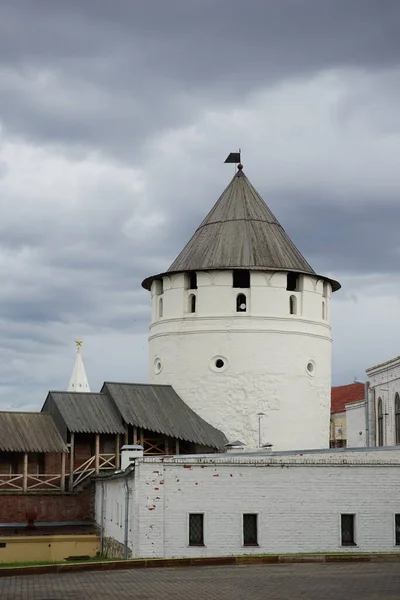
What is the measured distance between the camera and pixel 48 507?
3606 cm

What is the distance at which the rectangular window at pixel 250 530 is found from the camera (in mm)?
27438

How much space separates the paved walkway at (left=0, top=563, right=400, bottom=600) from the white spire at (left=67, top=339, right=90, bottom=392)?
46.6 m

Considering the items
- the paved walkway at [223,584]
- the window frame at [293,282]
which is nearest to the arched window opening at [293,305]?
the window frame at [293,282]

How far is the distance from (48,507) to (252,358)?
10525 mm

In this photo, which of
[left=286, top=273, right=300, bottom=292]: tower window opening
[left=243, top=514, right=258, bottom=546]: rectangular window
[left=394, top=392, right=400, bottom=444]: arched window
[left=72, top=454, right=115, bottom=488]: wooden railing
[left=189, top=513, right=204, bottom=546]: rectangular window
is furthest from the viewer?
[left=286, top=273, right=300, bottom=292]: tower window opening

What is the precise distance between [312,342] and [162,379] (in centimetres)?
643

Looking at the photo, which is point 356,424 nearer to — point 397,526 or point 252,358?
point 252,358

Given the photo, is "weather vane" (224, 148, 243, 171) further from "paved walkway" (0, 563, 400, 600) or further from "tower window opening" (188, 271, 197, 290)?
"paved walkway" (0, 563, 400, 600)

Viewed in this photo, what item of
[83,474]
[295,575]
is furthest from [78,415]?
[295,575]

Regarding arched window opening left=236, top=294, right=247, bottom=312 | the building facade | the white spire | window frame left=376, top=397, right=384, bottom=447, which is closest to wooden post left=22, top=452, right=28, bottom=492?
Answer: arched window opening left=236, top=294, right=247, bottom=312

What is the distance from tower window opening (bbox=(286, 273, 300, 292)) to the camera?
4341 cm

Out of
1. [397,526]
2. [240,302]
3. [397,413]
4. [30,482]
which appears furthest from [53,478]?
[397,413]

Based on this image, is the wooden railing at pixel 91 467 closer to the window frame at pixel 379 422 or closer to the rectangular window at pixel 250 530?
the rectangular window at pixel 250 530

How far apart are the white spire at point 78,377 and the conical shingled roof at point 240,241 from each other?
23.9 metres
